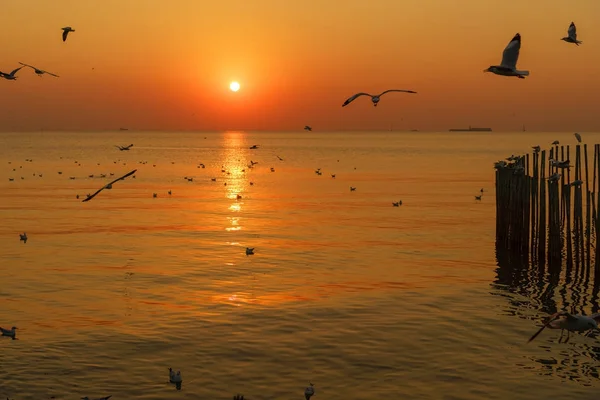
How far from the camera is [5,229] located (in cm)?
4281

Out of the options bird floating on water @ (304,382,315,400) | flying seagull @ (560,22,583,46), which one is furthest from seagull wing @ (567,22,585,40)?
bird floating on water @ (304,382,315,400)

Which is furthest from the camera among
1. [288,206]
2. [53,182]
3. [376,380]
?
[53,182]

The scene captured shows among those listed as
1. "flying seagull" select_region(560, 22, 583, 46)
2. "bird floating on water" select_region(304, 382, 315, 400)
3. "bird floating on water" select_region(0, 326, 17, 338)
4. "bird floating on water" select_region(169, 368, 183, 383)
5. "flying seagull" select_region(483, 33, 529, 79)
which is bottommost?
"bird floating on water" select_region(304, 382, 315, 400)

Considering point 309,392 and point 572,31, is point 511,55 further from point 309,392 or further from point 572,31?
point 309,392

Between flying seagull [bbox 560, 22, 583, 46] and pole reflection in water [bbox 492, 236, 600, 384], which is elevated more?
flying seagull [bbox 560, 22, 583, 46]

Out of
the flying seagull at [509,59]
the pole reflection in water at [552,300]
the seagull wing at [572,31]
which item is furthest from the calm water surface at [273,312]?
the seagull wing at [572,31]

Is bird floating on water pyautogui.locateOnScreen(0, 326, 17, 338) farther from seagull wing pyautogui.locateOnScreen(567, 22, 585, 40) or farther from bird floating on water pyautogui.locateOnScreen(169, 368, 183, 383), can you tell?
seagull wing pyautogui.locateOnScreen(567, 22, 585, 40)

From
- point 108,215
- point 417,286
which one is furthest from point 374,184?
point 417,286

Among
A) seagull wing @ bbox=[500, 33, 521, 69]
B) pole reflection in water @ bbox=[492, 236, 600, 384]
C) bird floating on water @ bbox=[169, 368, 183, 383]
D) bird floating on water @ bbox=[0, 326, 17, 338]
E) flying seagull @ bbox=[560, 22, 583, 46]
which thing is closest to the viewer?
bird floating on water @ bbox=[169, 368, 183, 383]

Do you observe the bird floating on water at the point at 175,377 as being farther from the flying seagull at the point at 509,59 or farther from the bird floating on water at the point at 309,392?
the flying seagull at the point at 509,59

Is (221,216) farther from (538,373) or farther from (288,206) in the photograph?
(538,373)

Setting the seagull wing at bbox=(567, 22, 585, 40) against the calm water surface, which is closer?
the calm water surface

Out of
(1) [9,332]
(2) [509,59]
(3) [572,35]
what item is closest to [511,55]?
(2) [509,59]

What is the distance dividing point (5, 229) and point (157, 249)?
11.1m
